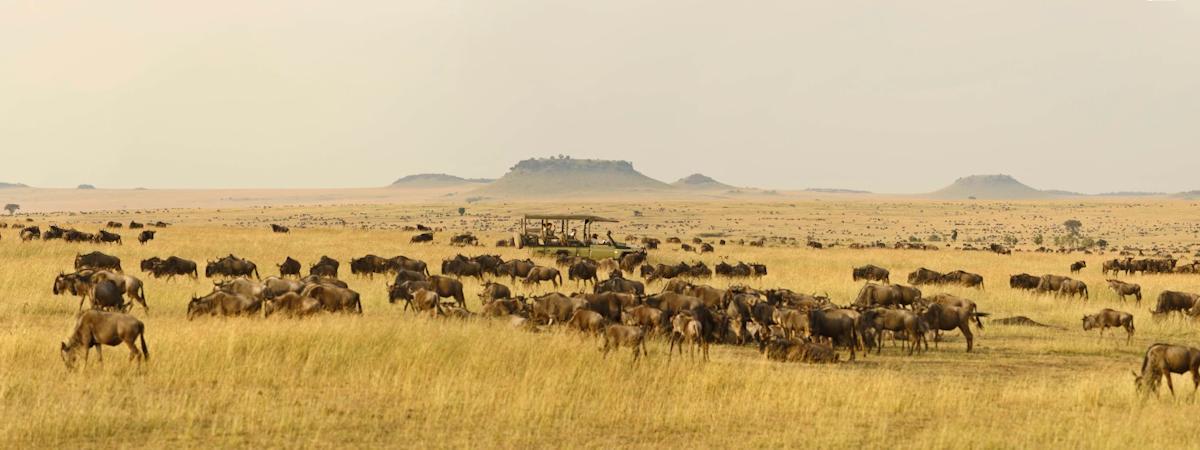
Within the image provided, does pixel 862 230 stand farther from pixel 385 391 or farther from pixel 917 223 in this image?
pixel 385 391

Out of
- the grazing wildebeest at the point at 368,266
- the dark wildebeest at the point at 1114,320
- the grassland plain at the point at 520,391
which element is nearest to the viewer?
the grassland plain at the point at 520,391

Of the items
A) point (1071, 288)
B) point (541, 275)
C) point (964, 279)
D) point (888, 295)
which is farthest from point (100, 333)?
point (964, 279)

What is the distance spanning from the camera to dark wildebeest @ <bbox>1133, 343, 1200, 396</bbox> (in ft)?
44.8

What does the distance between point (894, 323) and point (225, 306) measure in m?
11.6

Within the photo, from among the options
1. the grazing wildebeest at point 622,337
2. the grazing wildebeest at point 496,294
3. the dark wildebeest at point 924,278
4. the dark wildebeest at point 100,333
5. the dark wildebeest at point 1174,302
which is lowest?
the dark wildebeest at point 924,278

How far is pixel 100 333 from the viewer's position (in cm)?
1338

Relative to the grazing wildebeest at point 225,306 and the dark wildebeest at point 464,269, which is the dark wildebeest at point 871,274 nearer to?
the dark wildebeest at point 464,269

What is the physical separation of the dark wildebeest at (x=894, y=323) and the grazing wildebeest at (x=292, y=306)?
31.0 feet

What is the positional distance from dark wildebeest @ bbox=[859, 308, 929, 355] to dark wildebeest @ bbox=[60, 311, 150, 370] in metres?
11.5

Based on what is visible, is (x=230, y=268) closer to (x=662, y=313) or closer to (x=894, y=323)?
(x=662, y=313)

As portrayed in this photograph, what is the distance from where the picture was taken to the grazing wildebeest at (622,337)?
51.7ft

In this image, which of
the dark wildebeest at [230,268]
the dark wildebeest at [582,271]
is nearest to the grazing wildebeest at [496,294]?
the dark wildebeest at [582,271]

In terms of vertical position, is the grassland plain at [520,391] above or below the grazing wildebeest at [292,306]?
below

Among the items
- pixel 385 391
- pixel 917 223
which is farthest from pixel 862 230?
pixel 385 391
